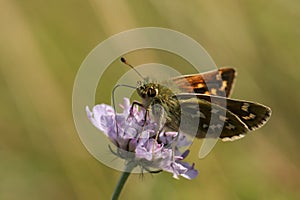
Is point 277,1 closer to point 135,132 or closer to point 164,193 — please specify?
point 164,193

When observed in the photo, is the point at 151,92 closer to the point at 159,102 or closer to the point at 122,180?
the point at 159,102

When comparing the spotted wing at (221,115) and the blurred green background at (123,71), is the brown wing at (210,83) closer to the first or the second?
the spotted wing at (221,115)

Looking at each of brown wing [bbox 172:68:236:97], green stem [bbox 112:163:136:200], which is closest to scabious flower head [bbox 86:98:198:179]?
green stem [bbox 112:163:136:200]

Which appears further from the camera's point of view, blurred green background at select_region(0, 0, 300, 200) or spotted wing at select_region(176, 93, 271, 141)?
blurred green background at select_region(0, 0, 300, 200)

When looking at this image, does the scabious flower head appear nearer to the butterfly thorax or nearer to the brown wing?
the butterfly thorax

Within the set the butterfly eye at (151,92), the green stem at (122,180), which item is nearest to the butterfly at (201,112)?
the butterfly eye at (151,92)
